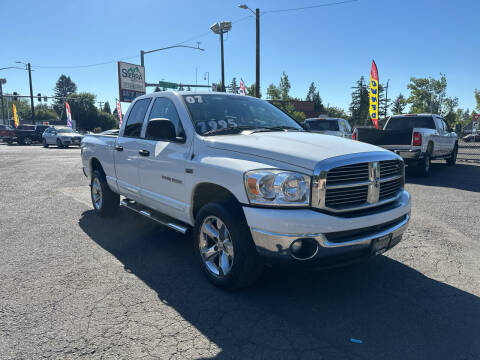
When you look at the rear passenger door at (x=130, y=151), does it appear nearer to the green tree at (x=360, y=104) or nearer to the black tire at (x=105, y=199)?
the black tire at (x=105, y=199)

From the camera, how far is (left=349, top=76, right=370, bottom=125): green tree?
9069cm

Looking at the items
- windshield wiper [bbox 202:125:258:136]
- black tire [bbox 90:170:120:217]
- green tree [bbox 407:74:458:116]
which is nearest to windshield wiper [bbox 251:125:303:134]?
windshield wiper [bbox 202:125:258:136]

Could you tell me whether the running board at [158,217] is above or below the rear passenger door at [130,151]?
below

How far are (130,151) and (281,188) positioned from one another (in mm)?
2717

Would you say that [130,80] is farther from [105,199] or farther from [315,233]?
[315,233]

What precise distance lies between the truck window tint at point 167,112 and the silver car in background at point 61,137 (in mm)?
25490

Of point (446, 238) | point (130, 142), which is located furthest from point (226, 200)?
point (446, 238)

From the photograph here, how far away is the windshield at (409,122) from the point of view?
A: 11891 millimetres

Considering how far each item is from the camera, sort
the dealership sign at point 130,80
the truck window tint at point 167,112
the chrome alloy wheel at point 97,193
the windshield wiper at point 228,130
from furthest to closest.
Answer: the dealership sign at point 130,80 < the chrome alloy wheel at point 97,193 < the truck window tint at point 167,112 < the windshield wiper at point 228,130

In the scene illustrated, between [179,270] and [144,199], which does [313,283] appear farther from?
[144,199]

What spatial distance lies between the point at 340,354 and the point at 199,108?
9.16ft

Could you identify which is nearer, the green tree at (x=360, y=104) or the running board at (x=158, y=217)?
the running board at (x=158, y=217)

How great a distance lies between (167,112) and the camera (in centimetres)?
430

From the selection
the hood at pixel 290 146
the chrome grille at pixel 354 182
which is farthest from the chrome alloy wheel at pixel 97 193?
the chrome grille at pixel 354 182
